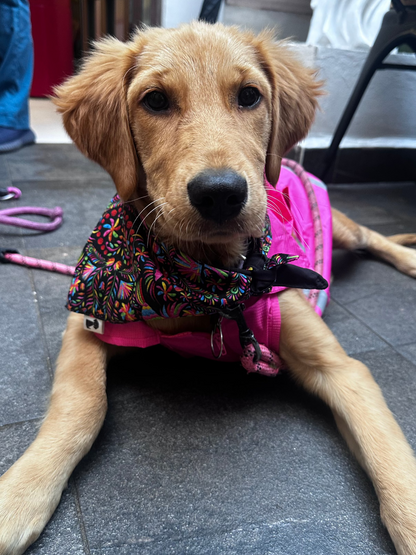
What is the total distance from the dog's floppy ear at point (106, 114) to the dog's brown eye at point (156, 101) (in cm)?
8

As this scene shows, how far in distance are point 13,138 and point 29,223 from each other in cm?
240

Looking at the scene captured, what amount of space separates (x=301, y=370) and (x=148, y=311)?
555 mm

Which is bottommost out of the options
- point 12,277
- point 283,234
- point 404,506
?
point 12,277

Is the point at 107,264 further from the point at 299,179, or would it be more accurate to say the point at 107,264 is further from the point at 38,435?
the point at 299,179

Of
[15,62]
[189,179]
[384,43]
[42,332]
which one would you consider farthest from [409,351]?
[15,62]

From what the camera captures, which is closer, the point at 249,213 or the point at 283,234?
the point at 249,213

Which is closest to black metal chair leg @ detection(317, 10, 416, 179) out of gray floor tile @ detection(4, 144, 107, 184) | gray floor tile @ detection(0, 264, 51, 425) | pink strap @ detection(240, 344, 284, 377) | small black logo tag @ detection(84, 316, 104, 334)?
gray floor tile @ detection(4, 144, 107, 184)

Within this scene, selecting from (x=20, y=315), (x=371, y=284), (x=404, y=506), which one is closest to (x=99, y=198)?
(x=20, y=315)

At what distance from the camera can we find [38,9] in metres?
7.48

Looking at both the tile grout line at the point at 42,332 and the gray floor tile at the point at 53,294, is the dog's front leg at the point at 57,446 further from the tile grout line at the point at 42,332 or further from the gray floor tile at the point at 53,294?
the gray floor tile at the point at 53,294

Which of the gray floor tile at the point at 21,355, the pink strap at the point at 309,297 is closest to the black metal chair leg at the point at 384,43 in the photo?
the pink strap at the point at 309,297

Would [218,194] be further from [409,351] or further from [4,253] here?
[4,253]

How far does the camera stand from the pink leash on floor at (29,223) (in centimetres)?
225

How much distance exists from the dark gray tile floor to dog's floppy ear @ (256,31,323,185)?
776 mm
